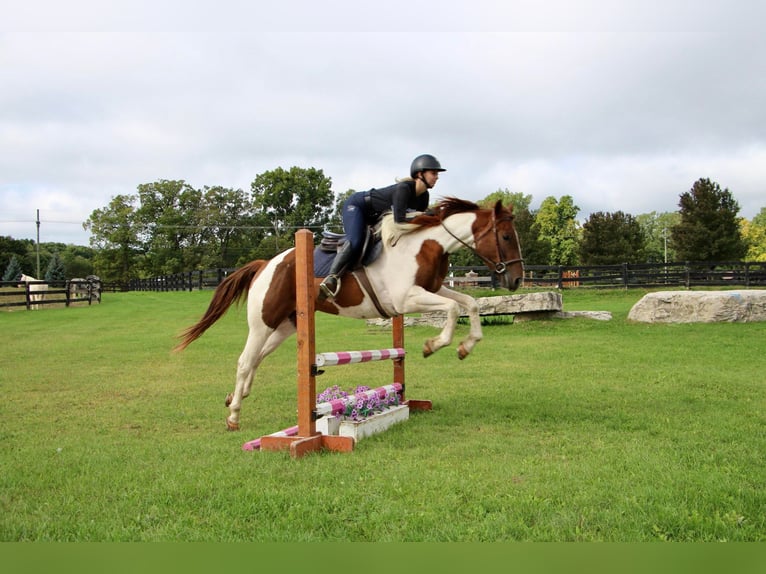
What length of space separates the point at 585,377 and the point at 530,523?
6.09 meters

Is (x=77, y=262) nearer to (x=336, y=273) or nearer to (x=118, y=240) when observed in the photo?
(x=118, y=240)

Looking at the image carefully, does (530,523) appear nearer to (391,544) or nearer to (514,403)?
(391,544)

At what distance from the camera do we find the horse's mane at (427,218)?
5.50 metres

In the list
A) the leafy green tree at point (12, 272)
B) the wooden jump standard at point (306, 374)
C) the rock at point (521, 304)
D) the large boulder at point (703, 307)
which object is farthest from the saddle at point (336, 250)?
the leafy green tree at point (12, 272)

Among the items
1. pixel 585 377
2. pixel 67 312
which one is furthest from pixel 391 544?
pixel 67 312

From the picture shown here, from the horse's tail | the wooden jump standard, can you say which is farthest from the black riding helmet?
the horse's tail

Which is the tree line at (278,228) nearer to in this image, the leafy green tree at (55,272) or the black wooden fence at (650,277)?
the leafy green tree at (55,272)

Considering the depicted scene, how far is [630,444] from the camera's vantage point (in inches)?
180

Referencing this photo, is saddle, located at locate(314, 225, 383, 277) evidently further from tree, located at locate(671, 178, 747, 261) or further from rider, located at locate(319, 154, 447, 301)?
tree, located at locate(671, 178, 747, 261)

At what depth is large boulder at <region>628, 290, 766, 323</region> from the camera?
14.6m

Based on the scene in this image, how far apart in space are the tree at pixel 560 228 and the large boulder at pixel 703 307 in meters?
40.6

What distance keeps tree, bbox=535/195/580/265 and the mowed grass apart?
4843 cm

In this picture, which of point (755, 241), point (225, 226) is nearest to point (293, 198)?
point (225, 226)

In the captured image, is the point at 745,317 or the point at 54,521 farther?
the point at 745,317
